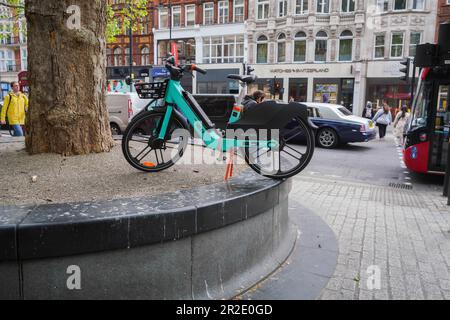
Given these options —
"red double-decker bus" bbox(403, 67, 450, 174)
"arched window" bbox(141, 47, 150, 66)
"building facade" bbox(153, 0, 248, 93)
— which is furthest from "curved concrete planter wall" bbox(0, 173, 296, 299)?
"arched window" bbox(141, 47, 150, 66)

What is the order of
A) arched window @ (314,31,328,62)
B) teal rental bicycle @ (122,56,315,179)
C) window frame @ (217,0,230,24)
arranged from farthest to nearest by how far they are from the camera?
window frame @ (217,0,230,24) < arched window @ (314,31,328,62) < teal rental bicycle @ (122,56,315,179)

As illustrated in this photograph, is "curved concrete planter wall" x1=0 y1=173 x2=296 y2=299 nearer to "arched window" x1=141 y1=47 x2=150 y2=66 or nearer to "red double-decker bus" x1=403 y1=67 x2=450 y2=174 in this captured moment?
"red double-decker bus" x1=403 y1=67 x2=450 y2=174

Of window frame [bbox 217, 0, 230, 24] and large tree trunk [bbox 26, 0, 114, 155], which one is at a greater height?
window frame [bbox 217, 0, 230, 24]

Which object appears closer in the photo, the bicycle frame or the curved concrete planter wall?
the curved concrete planter wall

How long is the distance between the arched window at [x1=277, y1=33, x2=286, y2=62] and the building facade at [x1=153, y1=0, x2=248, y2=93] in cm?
326

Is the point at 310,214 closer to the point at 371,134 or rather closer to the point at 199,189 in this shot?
the point at 199,189

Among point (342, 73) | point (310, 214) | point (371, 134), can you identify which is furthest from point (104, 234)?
point (342, 73)

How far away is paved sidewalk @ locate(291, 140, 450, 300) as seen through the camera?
11.2 feet

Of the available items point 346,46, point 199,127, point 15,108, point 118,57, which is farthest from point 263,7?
point 199,127

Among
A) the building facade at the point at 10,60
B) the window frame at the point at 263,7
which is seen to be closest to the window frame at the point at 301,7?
the window frame at the point at 263,7

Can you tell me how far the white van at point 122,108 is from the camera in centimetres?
1488

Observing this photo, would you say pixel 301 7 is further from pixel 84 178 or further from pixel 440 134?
pixel 84 178

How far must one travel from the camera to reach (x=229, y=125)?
4055 mm

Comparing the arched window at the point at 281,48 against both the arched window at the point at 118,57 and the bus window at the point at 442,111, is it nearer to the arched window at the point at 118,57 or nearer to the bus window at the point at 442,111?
the arched window at the point at 118,57
